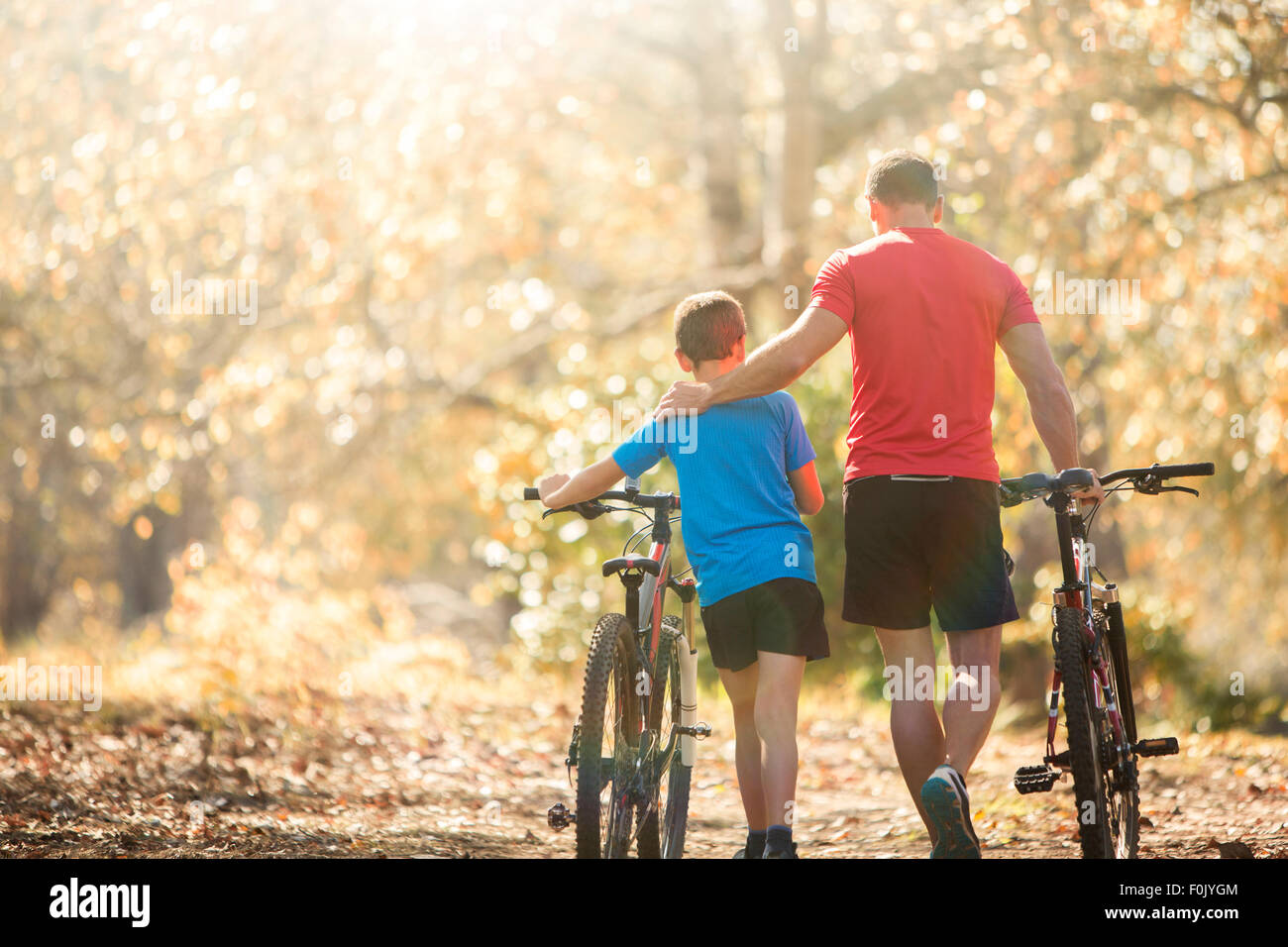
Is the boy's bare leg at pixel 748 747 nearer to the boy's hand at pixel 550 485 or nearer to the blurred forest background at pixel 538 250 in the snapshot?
the boy's hand at pixel 550 485

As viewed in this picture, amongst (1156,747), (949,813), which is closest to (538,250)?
(1156,747)

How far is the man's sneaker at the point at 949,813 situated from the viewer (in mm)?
3695

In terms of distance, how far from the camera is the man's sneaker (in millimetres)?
3695

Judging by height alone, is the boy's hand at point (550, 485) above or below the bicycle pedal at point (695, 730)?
above

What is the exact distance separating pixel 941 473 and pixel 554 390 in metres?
7.29

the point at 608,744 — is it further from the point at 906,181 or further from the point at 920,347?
the point at 906,181

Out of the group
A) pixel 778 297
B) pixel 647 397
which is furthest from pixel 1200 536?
pixel 647 397

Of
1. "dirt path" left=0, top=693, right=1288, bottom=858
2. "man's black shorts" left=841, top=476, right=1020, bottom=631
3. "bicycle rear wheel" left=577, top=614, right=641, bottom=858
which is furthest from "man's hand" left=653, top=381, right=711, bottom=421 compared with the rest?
"dirt path" left=0, top=693, right=1288, bottom=858

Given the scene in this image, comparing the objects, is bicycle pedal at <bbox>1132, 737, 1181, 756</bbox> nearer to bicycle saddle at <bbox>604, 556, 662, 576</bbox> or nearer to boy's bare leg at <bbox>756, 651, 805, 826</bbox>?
boy's bare leg at <bbox>756, 651, 805, 826</bbox>

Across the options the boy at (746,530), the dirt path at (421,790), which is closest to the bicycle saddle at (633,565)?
the boy at (746,530)

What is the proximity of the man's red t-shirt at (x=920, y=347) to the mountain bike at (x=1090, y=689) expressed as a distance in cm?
28

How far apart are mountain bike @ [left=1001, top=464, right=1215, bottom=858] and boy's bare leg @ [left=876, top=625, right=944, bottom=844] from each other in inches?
11.3

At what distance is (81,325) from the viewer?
42.0 ft
